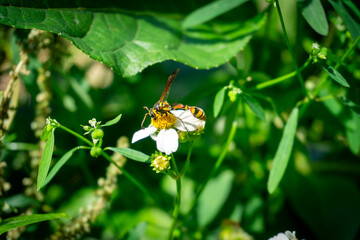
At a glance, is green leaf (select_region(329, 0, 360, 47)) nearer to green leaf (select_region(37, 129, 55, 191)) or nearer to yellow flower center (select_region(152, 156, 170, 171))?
yellow flower center (select_region(152, 156, 170, 171))

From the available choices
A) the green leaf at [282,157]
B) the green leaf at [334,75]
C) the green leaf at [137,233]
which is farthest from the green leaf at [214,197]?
the green leaf at [334,75]

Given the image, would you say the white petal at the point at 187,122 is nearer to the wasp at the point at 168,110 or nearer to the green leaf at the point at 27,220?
the wasp at the point at 168,110

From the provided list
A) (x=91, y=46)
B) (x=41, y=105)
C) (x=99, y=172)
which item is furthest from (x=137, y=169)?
(x=91, y=46)

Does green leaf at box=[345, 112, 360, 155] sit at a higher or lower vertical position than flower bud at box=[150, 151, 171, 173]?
lower

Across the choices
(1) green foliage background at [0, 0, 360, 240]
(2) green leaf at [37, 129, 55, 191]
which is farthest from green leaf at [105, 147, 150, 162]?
(1) green foliage background at [0, 0, 360, 240]

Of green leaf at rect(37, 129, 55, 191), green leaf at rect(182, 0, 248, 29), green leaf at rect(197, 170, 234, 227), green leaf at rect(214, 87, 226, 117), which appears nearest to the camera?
green leaf at rect(37, 129, 55, 191)

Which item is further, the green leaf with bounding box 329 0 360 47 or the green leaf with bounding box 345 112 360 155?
the green leaf with bounding box 345 112 360 155
